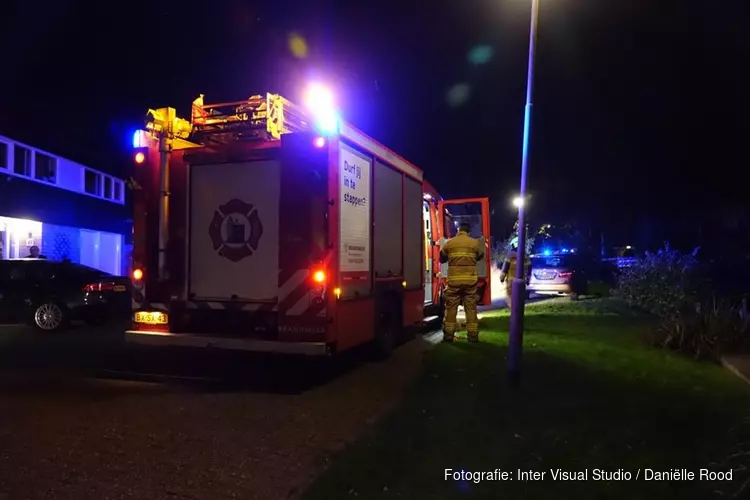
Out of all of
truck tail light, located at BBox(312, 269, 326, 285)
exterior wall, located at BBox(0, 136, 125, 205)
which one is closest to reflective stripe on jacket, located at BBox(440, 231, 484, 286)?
truck tail light, located at BBox(312, 269, 326, 285)

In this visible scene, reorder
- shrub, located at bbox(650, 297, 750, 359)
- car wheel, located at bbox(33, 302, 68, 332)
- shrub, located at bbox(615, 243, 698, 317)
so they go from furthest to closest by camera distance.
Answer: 1. car wheel, located at bbox(33, 302, 68, 332)
2. shrub, located at bbox(615, 243, 698, 317)
3. shrub, located at bbox(650, 297, 750, 359)

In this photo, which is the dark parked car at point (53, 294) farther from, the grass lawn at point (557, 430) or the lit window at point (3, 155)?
the lit window at point (3, 155)

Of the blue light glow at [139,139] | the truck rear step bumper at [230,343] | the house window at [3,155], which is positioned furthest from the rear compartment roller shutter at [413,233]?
the house window at [3,155]

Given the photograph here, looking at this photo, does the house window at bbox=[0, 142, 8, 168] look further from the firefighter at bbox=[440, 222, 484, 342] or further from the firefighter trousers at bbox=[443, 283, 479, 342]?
the firefighter trousers at bbox=[443, 283, 479, 342]

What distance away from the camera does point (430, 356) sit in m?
9.08

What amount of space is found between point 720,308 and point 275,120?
7584 millimetres

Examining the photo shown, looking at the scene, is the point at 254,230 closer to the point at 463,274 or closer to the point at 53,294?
the point at 463,274

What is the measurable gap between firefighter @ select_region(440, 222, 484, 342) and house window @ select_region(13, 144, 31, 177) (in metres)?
17.1

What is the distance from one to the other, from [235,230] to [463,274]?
3901 mm

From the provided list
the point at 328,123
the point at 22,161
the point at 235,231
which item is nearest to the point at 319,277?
the point at 235,231

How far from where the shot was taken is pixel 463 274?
9938mm

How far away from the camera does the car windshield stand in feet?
66.6

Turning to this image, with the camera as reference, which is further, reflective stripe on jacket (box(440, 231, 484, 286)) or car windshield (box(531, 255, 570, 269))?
car windshield (box(531, 255, 570, 269))

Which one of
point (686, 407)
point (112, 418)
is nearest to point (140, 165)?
point (112, 418)
